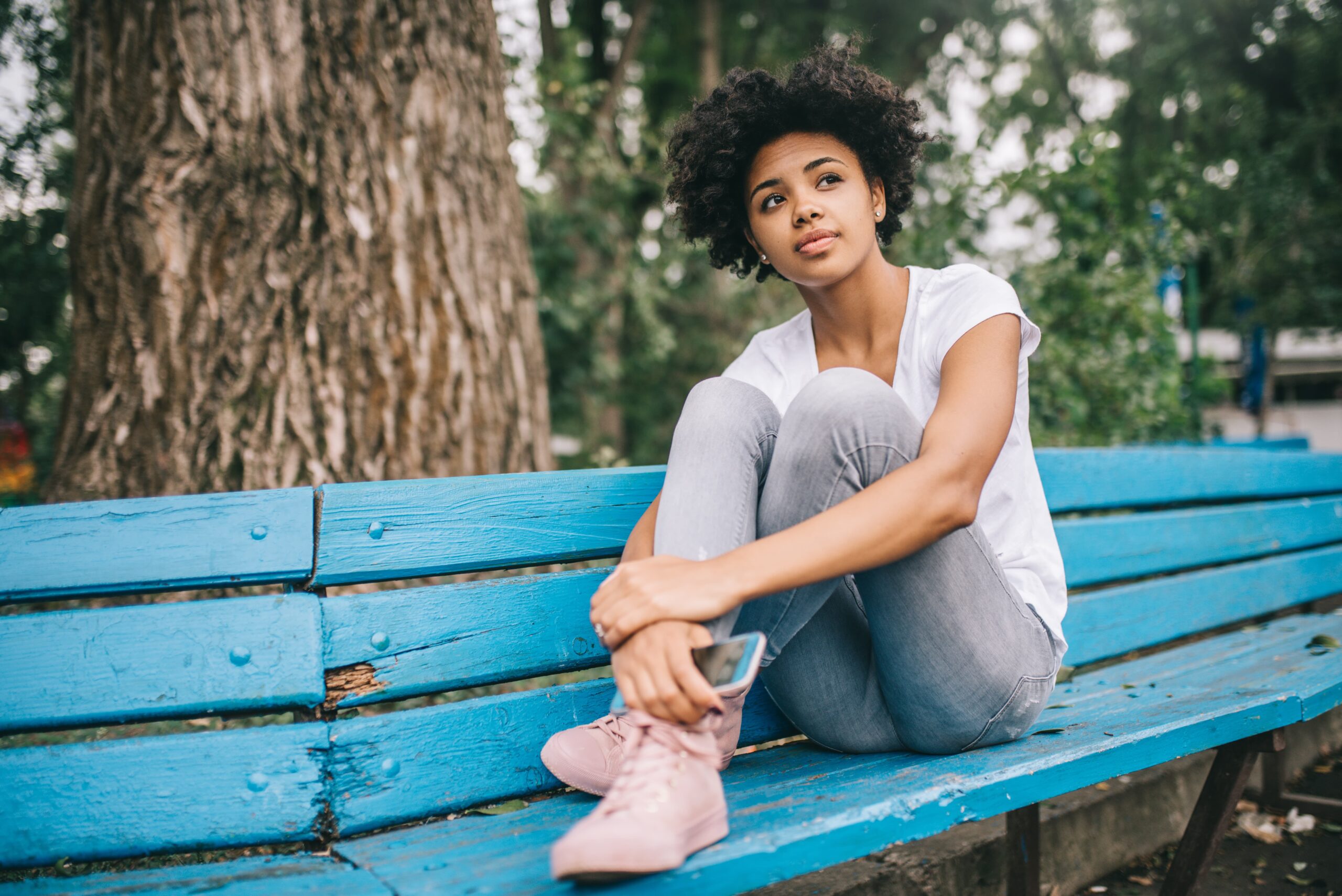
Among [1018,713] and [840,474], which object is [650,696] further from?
[1018,713]

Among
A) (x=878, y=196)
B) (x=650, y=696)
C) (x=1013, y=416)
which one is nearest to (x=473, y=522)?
(x=650, y=696)

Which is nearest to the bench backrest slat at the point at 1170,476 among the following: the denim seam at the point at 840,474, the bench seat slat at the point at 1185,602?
the bench seat slat at the point at 1185,602

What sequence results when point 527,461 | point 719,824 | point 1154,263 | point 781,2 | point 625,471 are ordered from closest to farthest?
point 719,824 → point 625,471 → point 527,461 → point 1154,263 → point 781,2

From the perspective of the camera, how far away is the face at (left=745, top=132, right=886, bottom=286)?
6.31ft

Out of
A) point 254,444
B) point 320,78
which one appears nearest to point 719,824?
point 254,444

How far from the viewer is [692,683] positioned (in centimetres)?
121

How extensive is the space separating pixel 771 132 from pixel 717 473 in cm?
97

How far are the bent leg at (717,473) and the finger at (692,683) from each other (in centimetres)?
11

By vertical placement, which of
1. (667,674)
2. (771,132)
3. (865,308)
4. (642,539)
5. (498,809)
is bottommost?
(498,809)

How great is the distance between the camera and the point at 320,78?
8.67 feet

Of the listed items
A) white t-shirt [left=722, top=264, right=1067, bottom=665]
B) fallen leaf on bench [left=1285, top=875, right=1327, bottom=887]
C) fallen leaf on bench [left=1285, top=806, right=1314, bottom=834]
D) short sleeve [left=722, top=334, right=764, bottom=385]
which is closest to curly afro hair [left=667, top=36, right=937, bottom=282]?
short sleeve [left=722, top=334, right=764, bottom=385]

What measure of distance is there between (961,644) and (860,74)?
1.31 meters

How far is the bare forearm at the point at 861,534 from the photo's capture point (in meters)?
1.33

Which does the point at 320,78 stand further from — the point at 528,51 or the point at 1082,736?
the point at 528,51
